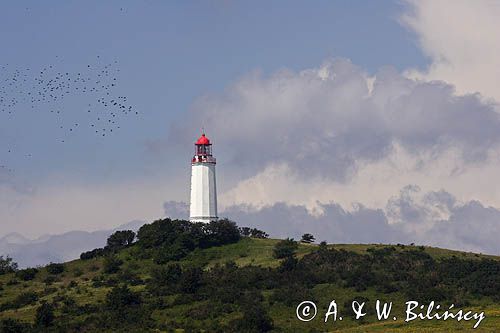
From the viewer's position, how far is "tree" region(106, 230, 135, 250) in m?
160

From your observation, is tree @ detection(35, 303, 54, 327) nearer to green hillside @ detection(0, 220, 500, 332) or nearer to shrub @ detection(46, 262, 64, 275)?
green hillside @ detection(0, 220, 500, 332)

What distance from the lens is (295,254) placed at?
14875cm

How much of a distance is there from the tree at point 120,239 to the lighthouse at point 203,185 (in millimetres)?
9690

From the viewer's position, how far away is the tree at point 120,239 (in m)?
160

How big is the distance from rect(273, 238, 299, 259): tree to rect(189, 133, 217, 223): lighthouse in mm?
11355

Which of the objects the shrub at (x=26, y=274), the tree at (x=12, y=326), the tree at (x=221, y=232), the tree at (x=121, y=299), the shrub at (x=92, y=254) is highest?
the tree at (x=221, y=232)

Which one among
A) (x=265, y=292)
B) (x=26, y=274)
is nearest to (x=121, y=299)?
(x=265, y=292)

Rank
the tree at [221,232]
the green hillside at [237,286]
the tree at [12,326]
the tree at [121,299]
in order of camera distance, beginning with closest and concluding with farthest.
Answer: the green hillside at [237,286]
the tree at [12,326]
the tree at [121,299]
the tree at [221,232]

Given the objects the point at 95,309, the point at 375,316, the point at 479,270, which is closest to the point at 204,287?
the point at 95,309

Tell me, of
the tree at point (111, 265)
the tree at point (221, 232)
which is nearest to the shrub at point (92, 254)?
the tree at point (111, 265)

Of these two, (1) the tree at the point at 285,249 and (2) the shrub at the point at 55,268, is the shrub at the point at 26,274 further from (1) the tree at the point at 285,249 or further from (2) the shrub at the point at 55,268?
(1) the tree at the point at 285,249

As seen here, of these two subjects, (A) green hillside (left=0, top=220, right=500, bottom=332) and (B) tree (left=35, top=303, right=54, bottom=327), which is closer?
(A) green hillside (left=0, top=220, right=500, bottom=332)

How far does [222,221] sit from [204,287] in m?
24.8

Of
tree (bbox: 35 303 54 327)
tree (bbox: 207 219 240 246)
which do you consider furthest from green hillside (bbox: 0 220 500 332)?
tree (bbox: 207 219 240 246)
